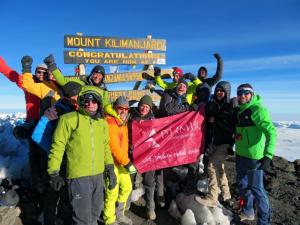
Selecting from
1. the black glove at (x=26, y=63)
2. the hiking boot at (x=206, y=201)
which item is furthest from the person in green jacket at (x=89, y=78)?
the hiking boot at (x=206, y=201)

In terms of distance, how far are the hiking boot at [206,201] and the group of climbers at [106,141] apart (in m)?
0.02

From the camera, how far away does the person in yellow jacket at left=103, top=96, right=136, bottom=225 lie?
545cm

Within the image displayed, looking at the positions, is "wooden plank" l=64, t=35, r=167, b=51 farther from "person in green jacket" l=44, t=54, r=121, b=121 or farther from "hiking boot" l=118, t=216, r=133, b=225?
"hiking boot" l=118, t=216, r=133, b=225

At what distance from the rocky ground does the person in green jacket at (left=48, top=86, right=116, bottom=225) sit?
1716 millimetres

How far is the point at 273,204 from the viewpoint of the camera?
736cm

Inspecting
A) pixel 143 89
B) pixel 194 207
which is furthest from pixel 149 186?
pixel 143 89

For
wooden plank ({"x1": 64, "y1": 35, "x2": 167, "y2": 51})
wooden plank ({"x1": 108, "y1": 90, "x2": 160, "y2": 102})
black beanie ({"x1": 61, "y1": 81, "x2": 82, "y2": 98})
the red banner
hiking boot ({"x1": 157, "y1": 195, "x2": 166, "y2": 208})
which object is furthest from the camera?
wooden plank ({"x1": 108, "y1": 90, "x2": 160, "y2": 102})

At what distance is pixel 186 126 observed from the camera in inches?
277

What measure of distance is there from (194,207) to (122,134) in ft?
7.36

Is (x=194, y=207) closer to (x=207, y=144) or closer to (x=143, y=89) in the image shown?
(x=207, y=144)

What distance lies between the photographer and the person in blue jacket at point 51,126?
5.16m

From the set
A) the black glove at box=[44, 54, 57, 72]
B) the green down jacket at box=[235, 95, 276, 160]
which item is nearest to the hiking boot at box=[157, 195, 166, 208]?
the green down jacket at box=[235, 95, 276, 160]

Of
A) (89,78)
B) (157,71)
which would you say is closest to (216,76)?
(157,71)

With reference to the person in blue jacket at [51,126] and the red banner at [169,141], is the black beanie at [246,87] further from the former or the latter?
the person in blue jacket at [51,126]
